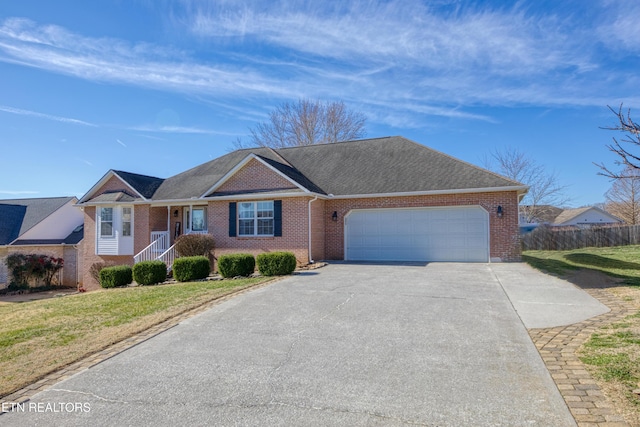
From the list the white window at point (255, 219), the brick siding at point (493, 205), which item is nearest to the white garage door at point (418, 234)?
the brick siding at point (493, 205)

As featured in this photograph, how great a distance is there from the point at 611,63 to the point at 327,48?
9.32 metres

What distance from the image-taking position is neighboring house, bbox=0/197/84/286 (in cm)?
2269

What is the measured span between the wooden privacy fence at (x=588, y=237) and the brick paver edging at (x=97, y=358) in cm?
2396

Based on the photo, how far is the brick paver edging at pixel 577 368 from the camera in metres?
3.54

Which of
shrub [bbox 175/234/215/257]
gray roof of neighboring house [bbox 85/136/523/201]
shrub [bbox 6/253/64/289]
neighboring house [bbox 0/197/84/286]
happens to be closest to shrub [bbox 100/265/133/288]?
shrub [bbox 175/234/215/257]

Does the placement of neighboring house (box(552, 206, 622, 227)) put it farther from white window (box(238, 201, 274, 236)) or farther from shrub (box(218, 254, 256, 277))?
shrub (box(218, 254, 256, 277))

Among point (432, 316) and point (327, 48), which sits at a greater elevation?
point (327, 48)

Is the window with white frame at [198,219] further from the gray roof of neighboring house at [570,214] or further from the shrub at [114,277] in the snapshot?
the gray roof of neighboring house at [570,214]

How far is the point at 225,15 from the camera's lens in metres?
11.2

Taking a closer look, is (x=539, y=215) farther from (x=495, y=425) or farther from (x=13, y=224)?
(x=13, y=224)

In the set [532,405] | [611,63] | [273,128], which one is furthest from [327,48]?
[273,128]

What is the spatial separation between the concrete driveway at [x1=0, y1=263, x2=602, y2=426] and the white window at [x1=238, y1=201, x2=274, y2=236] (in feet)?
26.5

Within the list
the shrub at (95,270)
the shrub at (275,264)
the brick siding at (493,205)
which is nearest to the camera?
the shrub at (275,264)

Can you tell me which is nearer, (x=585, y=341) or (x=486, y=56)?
(x=585, y=341)
